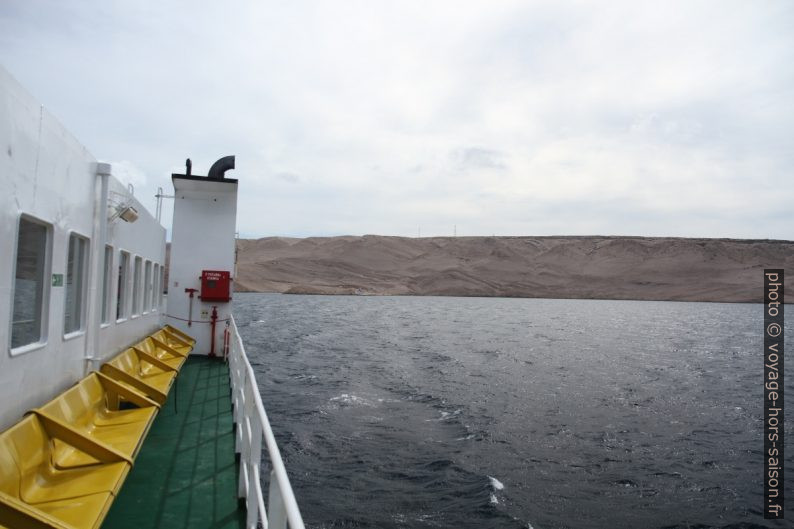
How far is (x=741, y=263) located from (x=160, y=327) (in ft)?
245

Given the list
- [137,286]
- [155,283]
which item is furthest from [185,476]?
[155,283]

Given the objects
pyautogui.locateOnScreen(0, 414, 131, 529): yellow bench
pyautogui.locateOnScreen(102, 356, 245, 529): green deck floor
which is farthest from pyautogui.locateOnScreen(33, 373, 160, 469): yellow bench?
pyautogui.locateOnScreen(102, 356, 245, 529): green deck floor

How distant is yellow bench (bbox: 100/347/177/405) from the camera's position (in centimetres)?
518

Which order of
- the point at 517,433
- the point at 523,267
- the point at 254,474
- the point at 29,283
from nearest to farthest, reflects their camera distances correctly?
the point at 254,474 < the point at 29,283 < the point at 517,433 < the point at 523,267

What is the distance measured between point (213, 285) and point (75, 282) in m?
5.11

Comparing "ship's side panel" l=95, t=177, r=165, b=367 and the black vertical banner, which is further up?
"ship's side panel" l=95, t=177, r=165, b=367

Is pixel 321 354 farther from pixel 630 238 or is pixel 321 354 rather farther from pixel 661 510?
pixel 630 238

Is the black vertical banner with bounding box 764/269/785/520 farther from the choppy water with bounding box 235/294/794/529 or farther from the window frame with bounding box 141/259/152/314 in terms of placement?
the window frame with bounding box 141/259/152/314

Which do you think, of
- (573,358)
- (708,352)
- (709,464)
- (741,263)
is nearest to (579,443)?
(709,464)

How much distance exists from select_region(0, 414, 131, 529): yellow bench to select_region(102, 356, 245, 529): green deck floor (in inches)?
12.6

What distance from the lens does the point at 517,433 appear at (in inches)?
400

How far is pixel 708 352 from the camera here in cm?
2231

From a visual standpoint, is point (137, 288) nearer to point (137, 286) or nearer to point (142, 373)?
point (137, 286)

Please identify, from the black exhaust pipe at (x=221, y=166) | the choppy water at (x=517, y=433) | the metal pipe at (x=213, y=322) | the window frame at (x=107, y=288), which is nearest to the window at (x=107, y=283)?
the window frame at (x=107, y=288)
